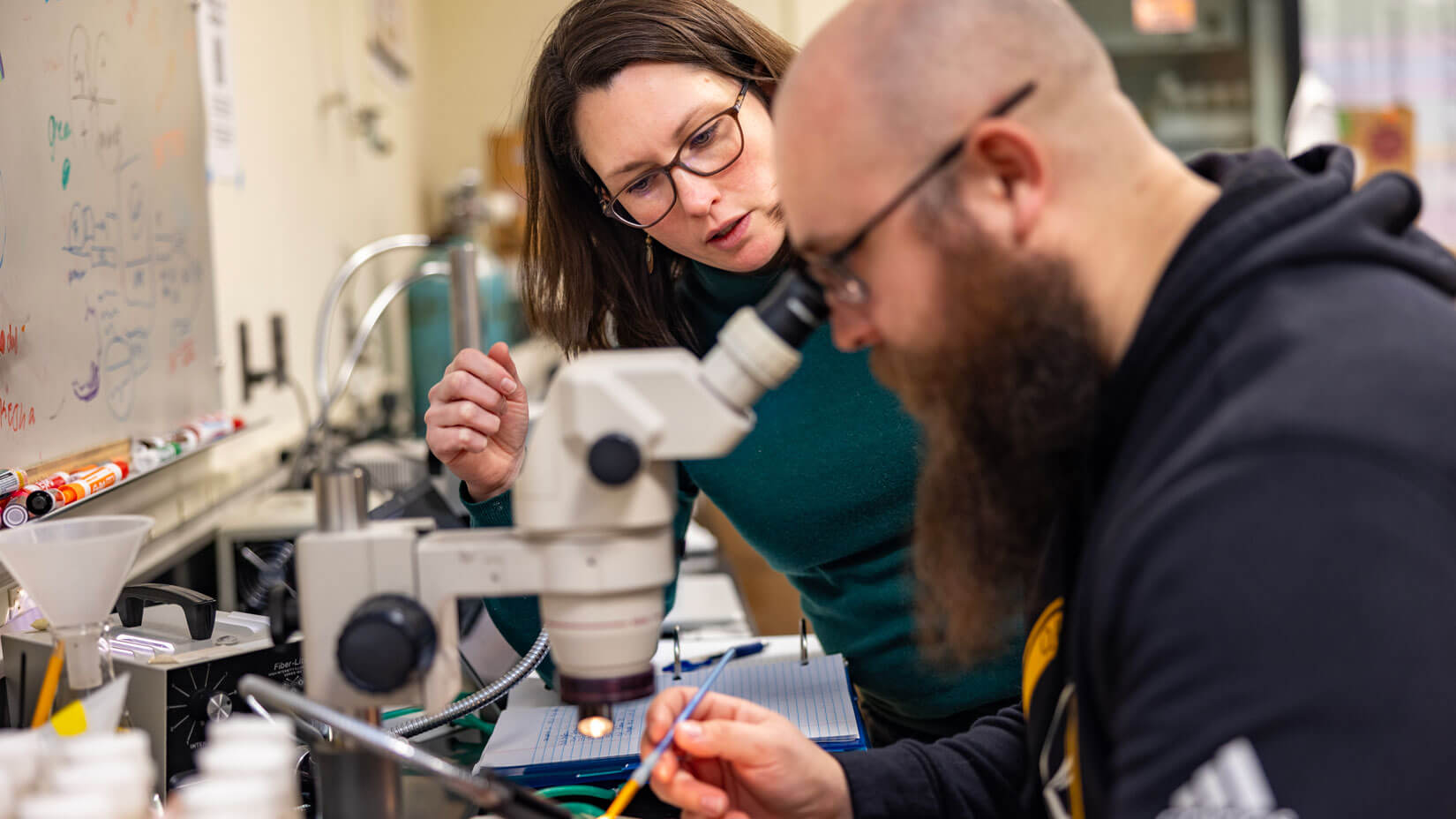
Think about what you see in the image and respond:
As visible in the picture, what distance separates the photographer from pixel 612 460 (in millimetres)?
735

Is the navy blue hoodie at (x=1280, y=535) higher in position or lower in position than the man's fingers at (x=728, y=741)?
higher

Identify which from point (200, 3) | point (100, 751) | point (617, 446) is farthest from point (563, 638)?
point (200, 3)

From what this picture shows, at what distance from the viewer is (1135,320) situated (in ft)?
2.43

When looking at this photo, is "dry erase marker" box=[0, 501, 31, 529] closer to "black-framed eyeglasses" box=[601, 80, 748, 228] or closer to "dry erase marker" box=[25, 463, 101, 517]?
"dry erase marker" box=[25, 463, 101, 517]

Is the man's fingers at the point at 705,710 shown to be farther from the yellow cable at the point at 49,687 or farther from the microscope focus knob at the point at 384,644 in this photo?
the yellow cable at the point at 49,687

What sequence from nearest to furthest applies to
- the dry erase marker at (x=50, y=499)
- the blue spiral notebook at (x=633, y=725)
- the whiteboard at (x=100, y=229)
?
1. the blue spiral notebook at (x=633, y=725)
2. the dry erase marker at (x=50, y=499)
3. the whiteboard at (x=100, y=229)

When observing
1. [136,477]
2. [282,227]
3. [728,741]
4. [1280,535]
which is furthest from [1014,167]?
[282,227]

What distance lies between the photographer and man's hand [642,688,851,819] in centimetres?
90

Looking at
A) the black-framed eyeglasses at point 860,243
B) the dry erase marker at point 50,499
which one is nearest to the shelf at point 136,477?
the dry erase marker at point 50,499

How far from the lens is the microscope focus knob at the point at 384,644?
75 centimetres

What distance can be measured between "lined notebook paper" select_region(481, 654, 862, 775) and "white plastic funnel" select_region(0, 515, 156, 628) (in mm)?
353

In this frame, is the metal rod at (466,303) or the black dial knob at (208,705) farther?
the metal rod at (466,303)

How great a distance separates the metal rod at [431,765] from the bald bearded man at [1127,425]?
0.54ft

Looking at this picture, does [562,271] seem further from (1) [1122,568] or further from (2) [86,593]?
(1) [1122,568]
